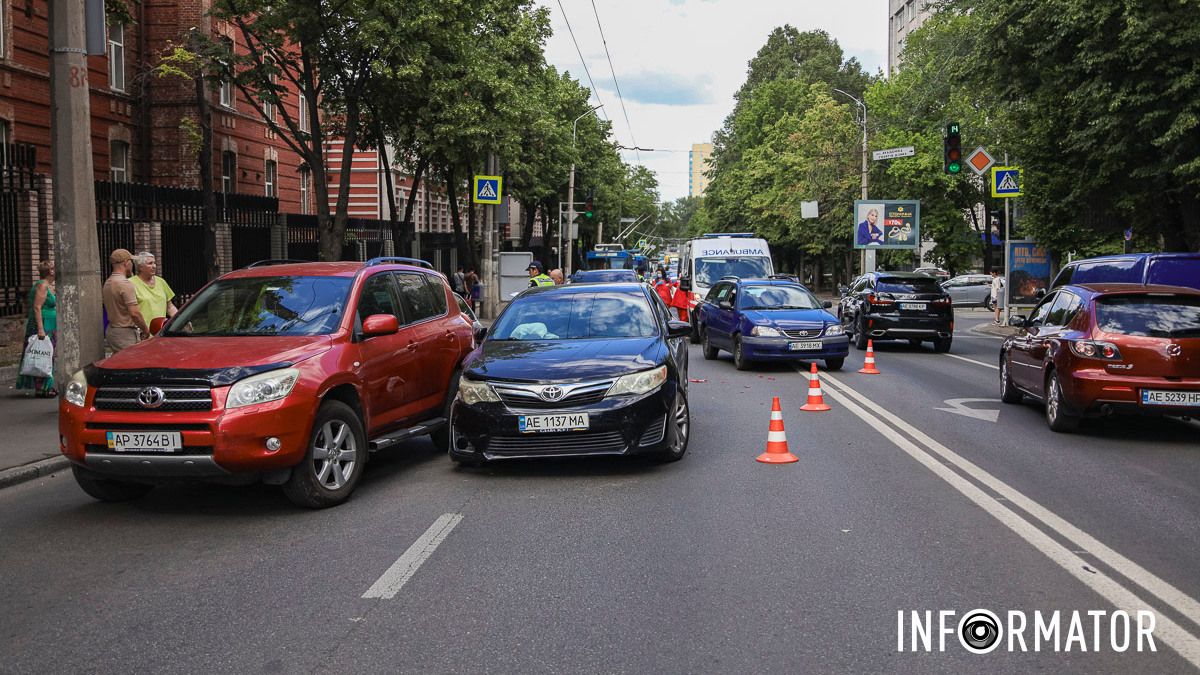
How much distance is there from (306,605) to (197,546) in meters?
1.68

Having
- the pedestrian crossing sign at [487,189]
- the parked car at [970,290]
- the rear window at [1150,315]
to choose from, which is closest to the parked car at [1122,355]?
the rear window at [1150,315]

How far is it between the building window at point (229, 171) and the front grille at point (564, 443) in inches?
974

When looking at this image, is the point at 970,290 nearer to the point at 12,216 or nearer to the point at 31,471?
the point at 12,216

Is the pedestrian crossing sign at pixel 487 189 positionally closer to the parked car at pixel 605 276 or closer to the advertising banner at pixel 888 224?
the parked car at pixel 605 276

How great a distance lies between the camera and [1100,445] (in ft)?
34.8

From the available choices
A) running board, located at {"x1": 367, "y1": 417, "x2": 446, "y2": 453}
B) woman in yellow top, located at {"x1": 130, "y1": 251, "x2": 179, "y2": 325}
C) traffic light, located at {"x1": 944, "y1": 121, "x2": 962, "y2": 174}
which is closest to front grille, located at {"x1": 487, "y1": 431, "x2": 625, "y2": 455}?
running board, located at {"x1": 367, "y1": 417, "x2": 446, "y2": 453}

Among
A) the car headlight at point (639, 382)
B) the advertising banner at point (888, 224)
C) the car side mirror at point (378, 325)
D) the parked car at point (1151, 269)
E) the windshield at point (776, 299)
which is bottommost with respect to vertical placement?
the car headlight at point (639, 382)

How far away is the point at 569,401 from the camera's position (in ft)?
28.1

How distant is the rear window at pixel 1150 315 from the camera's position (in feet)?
35.4

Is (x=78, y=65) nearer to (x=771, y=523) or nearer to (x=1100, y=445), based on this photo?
(x=771, y=523)

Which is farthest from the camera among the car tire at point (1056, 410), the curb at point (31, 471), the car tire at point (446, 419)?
the car tire at point (1056, 410)

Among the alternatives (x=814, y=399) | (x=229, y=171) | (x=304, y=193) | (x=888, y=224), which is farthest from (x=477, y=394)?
(x=888, y=224)

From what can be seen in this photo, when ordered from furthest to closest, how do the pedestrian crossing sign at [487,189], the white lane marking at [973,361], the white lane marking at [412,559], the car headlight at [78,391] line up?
the pedestrian crossing sign at [487,189] < the white lane marking at [973,361] < the car headlight at [78,391] < the white lane marking at [412,559]

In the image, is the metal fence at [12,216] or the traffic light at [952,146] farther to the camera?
the traffic light at [952,146]
